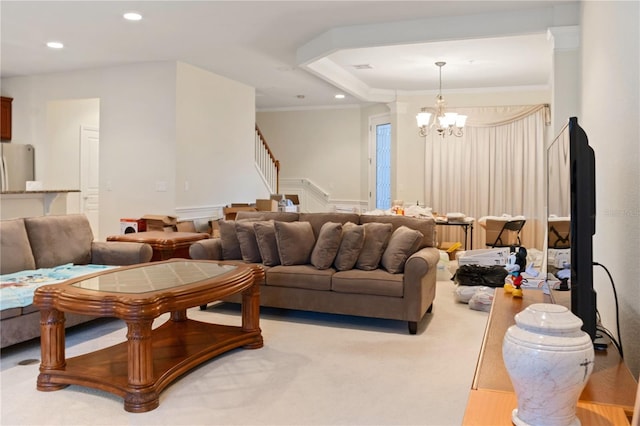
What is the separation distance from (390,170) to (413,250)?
4.92m

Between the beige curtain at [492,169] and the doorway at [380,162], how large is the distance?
0.89m

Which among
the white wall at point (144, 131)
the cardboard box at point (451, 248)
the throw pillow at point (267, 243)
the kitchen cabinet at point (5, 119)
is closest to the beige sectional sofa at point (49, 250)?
the throw pillow at point (267, 243)

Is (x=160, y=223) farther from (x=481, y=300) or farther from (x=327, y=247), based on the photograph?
(x=481, y=300)

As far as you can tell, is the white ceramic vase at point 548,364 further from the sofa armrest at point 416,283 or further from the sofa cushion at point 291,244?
the sofa cushion at point 291,244

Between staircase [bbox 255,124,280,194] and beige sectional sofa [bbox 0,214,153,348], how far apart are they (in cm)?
404

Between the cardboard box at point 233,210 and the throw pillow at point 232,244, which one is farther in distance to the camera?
Result: the cardboard box at point 233,210

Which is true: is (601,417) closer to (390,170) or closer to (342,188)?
(390,170)

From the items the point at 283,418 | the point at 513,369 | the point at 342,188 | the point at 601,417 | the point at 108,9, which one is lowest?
the point at 283,418

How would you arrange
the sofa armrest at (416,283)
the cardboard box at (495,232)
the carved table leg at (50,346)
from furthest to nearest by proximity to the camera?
1. the cardboard box at (495,232)
2. the sofa armrest at (416,283)
3. the carved table leg at (50,346)

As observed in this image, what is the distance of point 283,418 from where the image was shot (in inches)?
96.7

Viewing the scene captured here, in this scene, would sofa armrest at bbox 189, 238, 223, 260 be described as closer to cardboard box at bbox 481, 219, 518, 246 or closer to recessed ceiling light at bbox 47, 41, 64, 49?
recessed ceiling light at bbox 47, 41, 64, 49

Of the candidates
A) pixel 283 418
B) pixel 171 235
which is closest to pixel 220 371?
pixel 283 418

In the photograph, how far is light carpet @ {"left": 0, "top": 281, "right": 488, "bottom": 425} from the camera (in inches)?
97.5

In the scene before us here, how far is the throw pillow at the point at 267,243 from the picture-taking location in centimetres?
441
